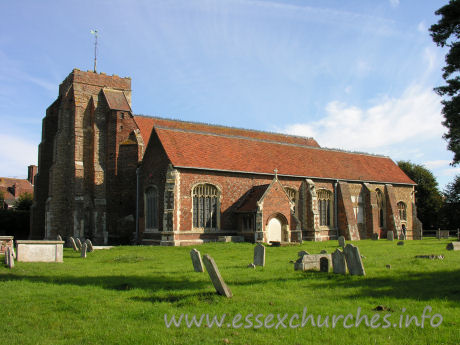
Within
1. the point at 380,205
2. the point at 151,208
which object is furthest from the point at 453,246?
the point at 151,208

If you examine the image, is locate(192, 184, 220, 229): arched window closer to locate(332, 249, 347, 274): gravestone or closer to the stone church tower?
the stone church tower

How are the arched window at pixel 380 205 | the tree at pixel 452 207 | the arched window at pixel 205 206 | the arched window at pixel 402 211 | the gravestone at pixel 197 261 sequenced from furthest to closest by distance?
the tree at pixel 452 207
the arched window at pixel 402 211
the arched window at pixel 380 205
the arched window at pixel 205 206
the gravestone at pixel 197 261

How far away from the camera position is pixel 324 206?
115 ft

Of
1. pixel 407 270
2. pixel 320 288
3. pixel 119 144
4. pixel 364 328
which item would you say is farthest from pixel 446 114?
pixel 119 144

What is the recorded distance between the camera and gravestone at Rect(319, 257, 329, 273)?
13.3m

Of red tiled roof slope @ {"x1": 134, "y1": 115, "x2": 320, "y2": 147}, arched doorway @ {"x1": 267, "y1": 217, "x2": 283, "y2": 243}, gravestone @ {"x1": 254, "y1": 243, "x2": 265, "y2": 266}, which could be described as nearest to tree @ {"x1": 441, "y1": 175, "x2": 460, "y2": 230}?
red tiled roof slope @ {"x1": 134, "y1": 115, "x2": 320, "y2": 147}

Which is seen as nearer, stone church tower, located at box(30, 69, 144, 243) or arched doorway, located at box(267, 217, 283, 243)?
arched doorway, located at box(267, 217, 283, 243)

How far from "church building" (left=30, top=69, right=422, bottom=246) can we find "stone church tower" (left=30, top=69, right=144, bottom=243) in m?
0.08

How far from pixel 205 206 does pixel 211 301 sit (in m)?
20.0

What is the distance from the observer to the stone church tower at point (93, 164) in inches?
1287

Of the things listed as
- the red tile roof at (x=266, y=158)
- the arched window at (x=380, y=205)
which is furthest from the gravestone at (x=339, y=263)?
the arched window at (x=380, y=205)

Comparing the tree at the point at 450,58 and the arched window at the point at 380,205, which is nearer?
the tree at the point at 450,58

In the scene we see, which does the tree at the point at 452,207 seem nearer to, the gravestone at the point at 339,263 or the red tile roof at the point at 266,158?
the red tile roof at the point at 266,158

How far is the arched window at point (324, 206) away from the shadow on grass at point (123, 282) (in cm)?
2402
